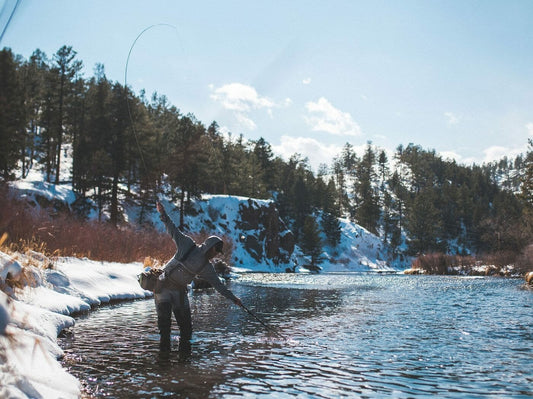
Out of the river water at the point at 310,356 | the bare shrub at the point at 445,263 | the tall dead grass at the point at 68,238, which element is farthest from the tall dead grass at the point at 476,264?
the tall dead grass at the point at 68,238

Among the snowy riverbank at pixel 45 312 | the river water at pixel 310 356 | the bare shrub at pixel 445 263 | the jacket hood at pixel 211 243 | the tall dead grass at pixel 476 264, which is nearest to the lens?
the snowy riverbank at pixel 45 312

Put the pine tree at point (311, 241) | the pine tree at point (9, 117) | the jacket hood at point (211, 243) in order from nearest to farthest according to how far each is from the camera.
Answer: the jacket hood at point (211, 243), the pine tree at point (9, 117), the pine tree at point (311, 241)

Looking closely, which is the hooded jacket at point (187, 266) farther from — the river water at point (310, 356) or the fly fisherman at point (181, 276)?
the river water at point (310, 356)

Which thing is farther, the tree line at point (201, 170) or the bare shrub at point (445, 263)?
the bare shrub at point (445, 263)

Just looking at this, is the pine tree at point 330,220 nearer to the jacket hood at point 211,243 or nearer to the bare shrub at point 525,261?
the bare shrub at point 525,261

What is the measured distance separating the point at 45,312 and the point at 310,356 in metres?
4.91

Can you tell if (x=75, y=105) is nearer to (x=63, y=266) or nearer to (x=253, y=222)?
(x=253, y=222)

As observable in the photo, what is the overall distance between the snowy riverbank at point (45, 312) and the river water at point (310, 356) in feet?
1.64

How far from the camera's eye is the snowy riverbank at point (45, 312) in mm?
4309

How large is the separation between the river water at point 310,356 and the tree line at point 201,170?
13.5 feet

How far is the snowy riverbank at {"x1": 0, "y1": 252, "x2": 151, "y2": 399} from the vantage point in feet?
14.1

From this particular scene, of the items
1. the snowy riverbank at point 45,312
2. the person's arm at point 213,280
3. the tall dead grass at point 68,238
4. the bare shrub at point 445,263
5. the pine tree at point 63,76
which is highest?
the pine tree at point 63,76

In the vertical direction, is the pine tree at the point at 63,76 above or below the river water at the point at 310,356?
above

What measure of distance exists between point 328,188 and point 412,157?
146ft
